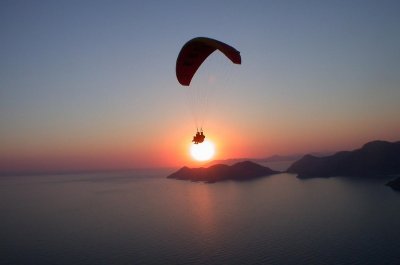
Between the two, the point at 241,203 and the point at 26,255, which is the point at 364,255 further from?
the point at 241,203

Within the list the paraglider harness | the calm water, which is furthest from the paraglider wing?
the calm water

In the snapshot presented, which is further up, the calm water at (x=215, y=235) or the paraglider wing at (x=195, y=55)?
the paraglider wing at (x=195, y=55)

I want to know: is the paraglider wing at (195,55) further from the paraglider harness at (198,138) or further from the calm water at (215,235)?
the calm water at (215,235)

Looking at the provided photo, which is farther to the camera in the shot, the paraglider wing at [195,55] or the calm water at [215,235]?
the calm water at [215,235]

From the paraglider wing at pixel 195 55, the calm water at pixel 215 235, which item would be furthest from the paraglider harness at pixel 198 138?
the calm water at pixel 215 235

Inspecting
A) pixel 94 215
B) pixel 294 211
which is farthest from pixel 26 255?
pixel 294 211

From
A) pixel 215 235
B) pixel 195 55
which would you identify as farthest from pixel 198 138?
pixel 215 235

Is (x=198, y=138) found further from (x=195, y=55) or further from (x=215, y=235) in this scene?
(x=215, y=235)

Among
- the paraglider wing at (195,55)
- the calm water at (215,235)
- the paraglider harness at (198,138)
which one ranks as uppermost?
the paraglider wing at (195,55)

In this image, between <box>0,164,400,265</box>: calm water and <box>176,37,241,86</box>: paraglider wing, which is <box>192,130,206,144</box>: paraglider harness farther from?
<box>0,164,400,265</box>: calm water
